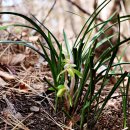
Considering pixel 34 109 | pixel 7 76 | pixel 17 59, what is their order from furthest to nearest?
1. pixel 17 59
2. pixel 7 76
3. pixel 34 109

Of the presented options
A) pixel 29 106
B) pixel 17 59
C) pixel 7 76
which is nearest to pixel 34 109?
pixel 29 106

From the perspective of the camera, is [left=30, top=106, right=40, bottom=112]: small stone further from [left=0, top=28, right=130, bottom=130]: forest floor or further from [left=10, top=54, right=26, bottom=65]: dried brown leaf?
[left=10, top=54, right=26, bottom=65]: dried brown leaf

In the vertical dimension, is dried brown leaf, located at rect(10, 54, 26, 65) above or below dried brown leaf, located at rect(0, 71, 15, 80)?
above

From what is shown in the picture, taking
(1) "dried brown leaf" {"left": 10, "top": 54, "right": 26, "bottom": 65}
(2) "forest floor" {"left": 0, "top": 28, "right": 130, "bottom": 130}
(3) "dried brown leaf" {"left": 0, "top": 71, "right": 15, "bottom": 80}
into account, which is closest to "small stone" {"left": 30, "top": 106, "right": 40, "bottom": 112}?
(2) "forest floor" {"left": 0, "top": 28, "right": 130, "bottom": 130}

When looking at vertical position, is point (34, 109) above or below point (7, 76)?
below

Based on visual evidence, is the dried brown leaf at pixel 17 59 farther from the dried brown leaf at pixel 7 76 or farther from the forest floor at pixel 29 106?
the dried brown leaf at pixel 7 76

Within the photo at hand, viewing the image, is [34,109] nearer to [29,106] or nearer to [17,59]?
[29,106]

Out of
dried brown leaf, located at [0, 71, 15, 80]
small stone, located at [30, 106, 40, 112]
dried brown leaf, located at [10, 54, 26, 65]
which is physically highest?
dried brown leaf, located at [10, 54, 26, 65]

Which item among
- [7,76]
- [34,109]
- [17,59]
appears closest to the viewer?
[34,109]

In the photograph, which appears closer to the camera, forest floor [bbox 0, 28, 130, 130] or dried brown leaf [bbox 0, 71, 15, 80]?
forest floor [bbox 0, 28, 130, 130]

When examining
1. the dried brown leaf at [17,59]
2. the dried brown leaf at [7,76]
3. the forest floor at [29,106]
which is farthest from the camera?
the dried brown leaf at [17,59]

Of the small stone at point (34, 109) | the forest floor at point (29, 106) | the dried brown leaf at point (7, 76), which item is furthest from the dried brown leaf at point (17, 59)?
the small stone at point (34, 109)
